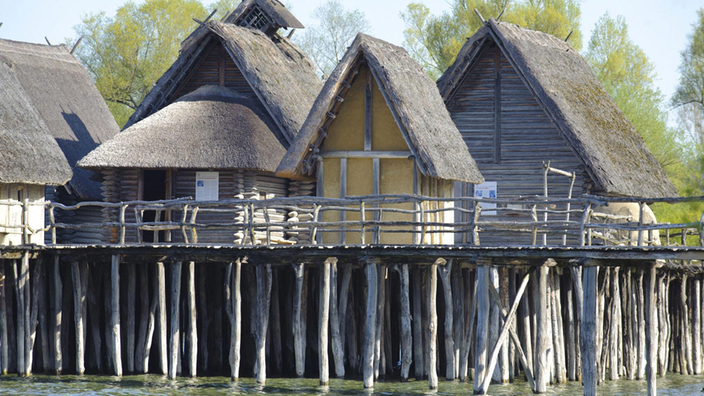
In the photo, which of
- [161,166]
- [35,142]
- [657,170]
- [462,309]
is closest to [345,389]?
[462,309]

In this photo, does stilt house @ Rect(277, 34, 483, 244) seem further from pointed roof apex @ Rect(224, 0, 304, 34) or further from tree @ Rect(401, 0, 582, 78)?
tree @ Rect(401, 0, 582, 78)

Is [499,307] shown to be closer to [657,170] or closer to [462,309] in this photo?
[462,309]

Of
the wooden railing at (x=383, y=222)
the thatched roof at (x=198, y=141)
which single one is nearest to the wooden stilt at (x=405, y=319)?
the wooden railing at (x=383, y=222)

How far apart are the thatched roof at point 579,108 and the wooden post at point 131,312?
9.30 m

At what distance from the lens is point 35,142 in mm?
24594

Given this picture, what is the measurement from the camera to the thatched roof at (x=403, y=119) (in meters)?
21.3

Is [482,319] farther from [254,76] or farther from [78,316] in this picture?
[254,76]

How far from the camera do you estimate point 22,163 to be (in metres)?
23.7

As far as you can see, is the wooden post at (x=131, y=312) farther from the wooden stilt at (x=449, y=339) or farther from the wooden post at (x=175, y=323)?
the wooden stilt at (x=449, y=339)

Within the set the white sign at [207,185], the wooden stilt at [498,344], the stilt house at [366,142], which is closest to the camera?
the wooden stilt at [498,344]

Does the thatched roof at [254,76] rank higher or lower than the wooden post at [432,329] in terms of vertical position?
higher

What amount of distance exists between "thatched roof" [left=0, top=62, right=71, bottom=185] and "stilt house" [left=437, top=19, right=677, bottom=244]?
9.27 metres

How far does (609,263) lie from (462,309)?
330 cm

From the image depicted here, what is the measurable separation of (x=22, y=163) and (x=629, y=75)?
90.4 ft
